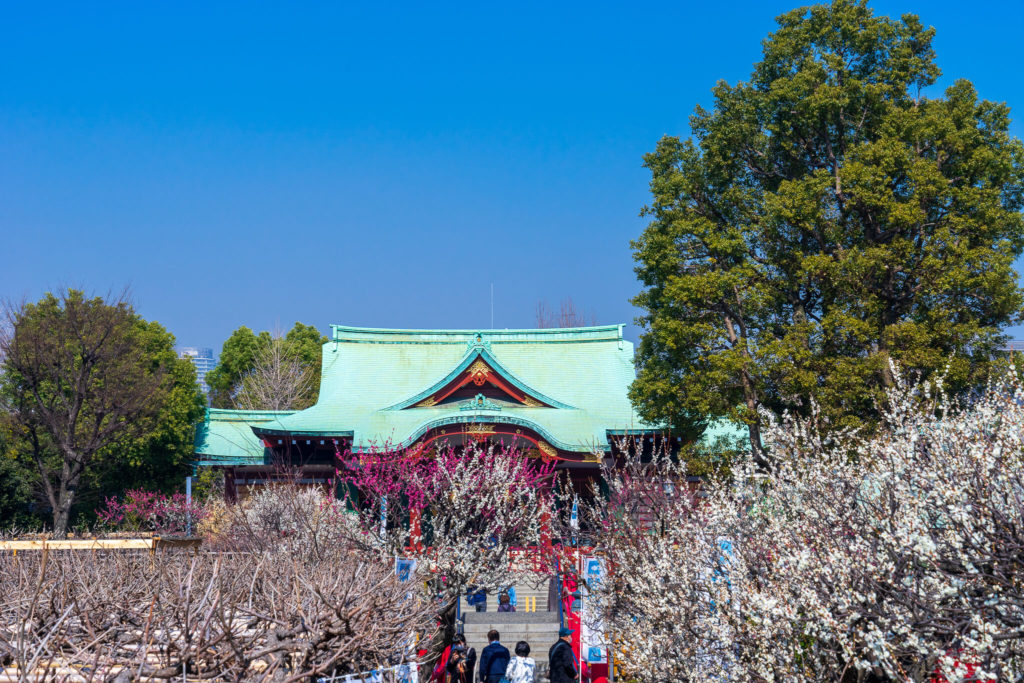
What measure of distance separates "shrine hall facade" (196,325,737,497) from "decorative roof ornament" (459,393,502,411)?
41mm

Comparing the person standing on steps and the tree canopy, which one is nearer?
the person standing on steps

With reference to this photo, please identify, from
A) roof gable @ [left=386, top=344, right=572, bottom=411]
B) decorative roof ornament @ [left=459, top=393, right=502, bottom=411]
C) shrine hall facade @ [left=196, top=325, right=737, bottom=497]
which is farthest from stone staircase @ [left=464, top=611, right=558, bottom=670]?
roof gable @ [left=386, top=344, right=572, bottom=411]

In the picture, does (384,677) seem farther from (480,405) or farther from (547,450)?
(480,405)

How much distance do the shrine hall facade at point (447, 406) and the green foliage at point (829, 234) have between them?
3.16 m

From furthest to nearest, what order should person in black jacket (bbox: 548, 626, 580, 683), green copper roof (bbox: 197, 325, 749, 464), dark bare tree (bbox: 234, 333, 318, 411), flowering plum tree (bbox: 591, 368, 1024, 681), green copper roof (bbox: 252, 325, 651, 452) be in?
dark bare tree (bbox: 234, 333, 318, 411) < green copper roof (bbox: 252, 325, 651, 452) < green copper roof (bbox: 197, 325, 749, 464) < person in black jacket (bbox: 548, 626, 580, 683) < flowering plum tree (bbox: 591, 368, 1024, 681)

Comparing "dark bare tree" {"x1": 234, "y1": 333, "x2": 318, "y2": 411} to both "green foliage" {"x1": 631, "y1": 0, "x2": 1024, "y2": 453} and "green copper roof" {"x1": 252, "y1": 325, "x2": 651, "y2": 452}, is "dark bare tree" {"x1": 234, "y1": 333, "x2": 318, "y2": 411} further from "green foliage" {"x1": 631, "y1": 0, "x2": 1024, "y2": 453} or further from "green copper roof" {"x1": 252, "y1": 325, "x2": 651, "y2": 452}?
"green foliage" {"x1": 631, "y1": 0, "x2": 1024, "y2": 453}

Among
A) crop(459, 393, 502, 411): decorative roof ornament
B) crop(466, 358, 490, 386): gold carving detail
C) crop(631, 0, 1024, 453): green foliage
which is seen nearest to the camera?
crop(631, 0, 1024, 453): green foliage

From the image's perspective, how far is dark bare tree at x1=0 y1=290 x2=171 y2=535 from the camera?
81.9ft

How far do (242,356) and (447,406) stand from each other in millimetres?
32571

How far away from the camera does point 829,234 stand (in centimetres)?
1895

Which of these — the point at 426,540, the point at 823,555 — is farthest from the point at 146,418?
the point at 823,555

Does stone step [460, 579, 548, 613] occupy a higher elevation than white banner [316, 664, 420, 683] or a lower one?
higher

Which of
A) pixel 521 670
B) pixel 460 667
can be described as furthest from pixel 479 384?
pixel 521 670

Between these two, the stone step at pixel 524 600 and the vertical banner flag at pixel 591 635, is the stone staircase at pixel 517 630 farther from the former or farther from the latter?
the vertical banner flag at pixel 591 635
